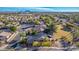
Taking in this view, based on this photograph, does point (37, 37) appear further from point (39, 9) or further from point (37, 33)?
point (39, 9)

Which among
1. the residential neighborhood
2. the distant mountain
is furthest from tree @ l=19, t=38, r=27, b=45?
the distant mountain

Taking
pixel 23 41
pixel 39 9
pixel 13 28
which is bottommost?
pixel 23 41

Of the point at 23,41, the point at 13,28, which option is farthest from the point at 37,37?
the point at 13,28

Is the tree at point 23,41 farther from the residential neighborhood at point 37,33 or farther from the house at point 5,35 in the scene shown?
the house at point 5,35

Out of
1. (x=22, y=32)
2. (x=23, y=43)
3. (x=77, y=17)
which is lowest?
(x=23, y=43)

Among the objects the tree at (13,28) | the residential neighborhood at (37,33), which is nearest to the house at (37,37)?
the residential neighborhood at (37,33)

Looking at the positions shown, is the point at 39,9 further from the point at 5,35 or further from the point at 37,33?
the point at 5,35

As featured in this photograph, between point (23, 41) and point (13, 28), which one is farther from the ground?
point (13, 28)
